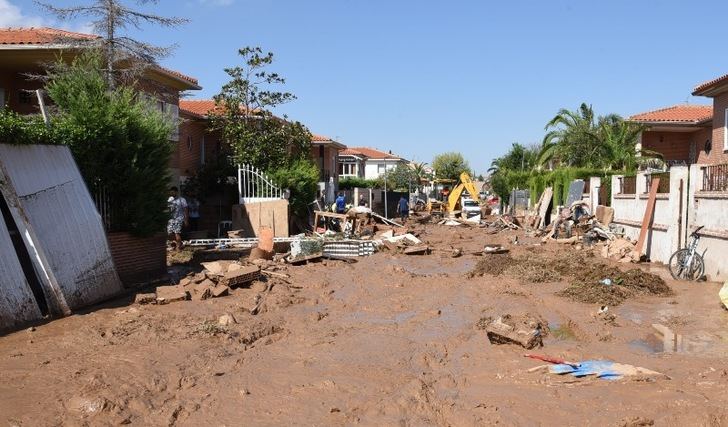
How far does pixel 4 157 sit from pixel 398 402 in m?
6.57

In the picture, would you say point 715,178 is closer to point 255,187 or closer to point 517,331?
point 517,331

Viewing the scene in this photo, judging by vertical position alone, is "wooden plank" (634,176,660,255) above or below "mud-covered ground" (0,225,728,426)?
above

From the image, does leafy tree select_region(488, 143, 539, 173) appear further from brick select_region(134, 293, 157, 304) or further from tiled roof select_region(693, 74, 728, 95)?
brick select_region(134, 293, 157, 304)

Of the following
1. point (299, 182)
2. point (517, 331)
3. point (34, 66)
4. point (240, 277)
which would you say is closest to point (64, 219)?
point (240, 277)

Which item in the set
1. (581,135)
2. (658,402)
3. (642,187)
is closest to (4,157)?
(658,402)

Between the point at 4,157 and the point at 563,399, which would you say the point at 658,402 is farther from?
the point at 4,157

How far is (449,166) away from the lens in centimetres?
7906

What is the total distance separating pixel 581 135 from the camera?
3344cm

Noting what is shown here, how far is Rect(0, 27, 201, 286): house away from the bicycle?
420 inches

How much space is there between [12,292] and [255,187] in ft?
42.1

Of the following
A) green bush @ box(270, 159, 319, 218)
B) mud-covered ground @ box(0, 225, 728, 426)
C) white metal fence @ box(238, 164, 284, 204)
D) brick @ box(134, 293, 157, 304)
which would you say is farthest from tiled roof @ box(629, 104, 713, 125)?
brick @ box(134, 293, 157, 304)

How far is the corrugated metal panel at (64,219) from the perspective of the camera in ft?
29.3

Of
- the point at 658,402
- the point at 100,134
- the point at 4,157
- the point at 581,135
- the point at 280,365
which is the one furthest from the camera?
the point at 581,135

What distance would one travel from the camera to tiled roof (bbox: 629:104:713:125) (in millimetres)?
30219
